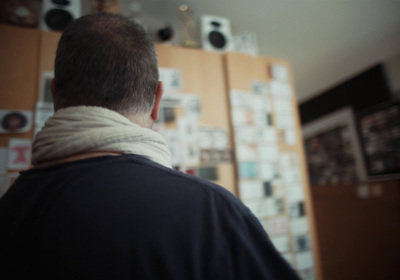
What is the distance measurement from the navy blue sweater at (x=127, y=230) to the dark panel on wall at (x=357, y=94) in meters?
3.48

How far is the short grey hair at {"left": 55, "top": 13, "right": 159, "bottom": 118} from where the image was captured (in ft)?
1.64

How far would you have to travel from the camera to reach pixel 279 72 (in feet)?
7.21

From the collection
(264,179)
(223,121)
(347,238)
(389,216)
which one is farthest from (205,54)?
(347,238)

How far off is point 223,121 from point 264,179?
0.56m

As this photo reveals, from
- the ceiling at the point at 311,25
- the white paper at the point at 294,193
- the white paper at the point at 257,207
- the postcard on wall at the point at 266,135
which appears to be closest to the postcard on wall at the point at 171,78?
the ceiling at the point at 311,25

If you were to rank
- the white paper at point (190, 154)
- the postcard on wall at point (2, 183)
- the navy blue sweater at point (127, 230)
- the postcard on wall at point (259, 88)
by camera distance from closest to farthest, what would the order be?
the navy blue sweater at point (127, 230) < the postcard on wall at point (2, 183) < the white paper at point (190, 154) < the postcard on wall at point (259, 88)

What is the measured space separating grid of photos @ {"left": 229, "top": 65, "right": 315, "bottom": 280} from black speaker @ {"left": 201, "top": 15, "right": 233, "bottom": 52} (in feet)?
1.39

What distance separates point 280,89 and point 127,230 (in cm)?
206

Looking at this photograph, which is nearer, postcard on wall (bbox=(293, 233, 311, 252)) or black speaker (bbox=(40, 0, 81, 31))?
black speaker (bbox=(40, 0, 81, 31))

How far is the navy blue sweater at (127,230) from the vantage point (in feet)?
1.25

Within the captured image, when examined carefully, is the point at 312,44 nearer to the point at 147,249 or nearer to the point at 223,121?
the point at 223,121

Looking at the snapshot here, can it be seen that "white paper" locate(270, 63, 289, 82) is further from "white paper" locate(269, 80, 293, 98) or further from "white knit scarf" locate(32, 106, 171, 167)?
Result: "white knit scarf" locate(32, 106, 171, 167)

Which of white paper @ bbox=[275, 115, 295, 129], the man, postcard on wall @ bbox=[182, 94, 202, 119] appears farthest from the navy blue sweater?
white paper @ bbox=[275, 115, 295, 129]

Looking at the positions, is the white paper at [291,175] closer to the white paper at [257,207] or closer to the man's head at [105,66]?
the white paper at [257,207]
